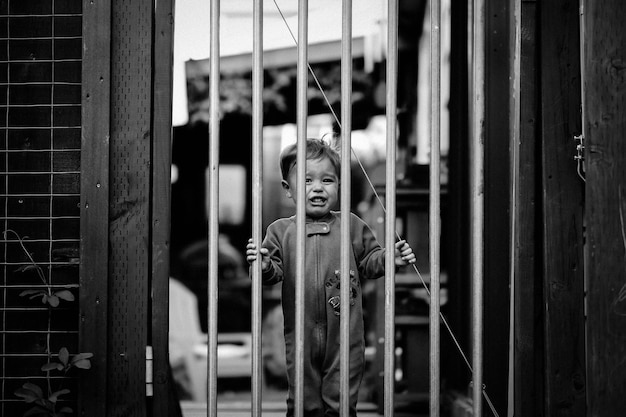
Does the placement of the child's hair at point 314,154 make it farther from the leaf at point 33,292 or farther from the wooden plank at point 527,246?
the leaf at point 33,292

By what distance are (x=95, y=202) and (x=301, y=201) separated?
2.60ft

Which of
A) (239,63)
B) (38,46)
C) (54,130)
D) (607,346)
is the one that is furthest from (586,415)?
(239,63)

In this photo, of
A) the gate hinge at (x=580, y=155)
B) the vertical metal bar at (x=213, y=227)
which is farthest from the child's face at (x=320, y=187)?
the gate hinge at (x=580, y=155)

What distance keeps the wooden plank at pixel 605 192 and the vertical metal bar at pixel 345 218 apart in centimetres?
87

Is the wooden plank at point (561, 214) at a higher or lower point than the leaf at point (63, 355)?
higher

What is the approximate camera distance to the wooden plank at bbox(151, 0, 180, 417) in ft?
9.70

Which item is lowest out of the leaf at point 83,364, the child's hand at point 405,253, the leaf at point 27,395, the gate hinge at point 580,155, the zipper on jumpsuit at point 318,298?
the leaf at point 27,395

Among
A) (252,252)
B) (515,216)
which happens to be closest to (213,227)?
(252,252)

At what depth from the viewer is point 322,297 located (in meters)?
3.24

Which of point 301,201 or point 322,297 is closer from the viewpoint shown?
point 301,201

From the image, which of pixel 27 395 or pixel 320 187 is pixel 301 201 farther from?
pixel 27 395

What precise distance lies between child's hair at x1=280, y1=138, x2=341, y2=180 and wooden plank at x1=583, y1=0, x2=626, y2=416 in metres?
1.04

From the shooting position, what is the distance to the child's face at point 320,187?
128 inches

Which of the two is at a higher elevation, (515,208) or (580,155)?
(580,155)
